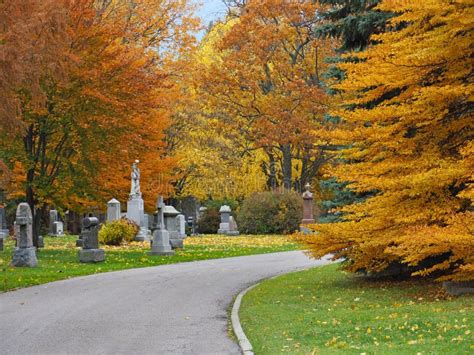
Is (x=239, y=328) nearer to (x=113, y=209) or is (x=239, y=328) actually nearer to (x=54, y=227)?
(x=113, y=209)

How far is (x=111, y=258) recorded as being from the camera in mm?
26859

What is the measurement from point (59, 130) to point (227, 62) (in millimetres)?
19887

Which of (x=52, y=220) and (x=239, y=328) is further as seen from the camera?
(x=52, y=220)

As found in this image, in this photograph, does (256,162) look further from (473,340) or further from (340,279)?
(473,340)

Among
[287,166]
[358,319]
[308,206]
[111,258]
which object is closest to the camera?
[358,319]

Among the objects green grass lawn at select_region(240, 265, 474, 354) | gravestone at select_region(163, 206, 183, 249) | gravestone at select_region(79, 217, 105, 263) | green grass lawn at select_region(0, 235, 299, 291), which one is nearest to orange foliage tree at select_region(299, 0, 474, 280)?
green grass lawn at select_region(240, 265, 474, 354)

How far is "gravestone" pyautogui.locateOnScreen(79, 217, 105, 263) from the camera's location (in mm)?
25141

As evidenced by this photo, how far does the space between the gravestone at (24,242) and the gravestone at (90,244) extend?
7.07 ft

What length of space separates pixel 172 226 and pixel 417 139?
17829mm

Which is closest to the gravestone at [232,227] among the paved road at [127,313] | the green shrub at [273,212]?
the green shrub at [273,212]

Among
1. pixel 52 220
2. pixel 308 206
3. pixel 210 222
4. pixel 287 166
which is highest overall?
pixel 287 166

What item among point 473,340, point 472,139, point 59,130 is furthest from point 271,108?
point 473,340

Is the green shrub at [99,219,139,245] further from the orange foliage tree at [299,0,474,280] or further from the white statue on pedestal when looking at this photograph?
the orange foliage tree at [299,0,474,280]

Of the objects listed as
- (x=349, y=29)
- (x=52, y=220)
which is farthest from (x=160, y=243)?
(x=52, y=220)
